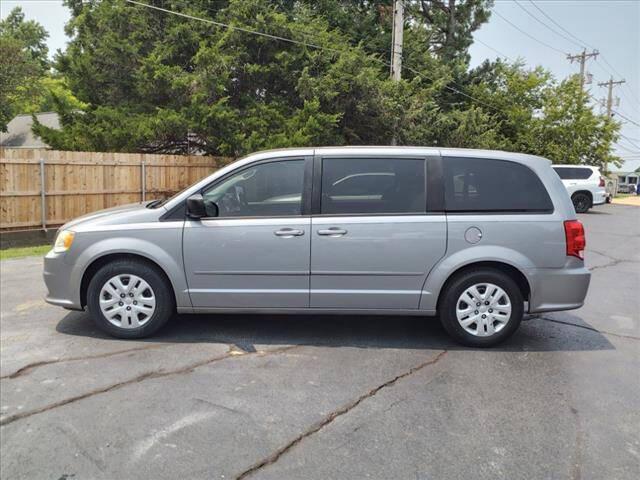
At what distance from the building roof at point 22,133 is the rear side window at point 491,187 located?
104 ft

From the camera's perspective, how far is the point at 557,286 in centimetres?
470

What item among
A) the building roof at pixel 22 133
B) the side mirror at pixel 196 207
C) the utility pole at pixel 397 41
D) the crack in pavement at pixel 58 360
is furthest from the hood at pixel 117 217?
the building roof at pixel 22 133

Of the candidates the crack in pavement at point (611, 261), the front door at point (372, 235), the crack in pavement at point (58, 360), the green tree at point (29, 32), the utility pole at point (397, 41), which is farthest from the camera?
the green tree at point (29, 32)

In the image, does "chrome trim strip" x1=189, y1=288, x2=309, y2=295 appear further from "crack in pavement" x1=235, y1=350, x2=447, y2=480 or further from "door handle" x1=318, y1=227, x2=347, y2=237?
"crack in pavement" x1=235, y1=350, x2=447, y2=480

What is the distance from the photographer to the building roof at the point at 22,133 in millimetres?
32844

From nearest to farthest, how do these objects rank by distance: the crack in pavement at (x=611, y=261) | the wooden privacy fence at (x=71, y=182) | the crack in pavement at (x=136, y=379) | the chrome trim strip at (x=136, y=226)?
the crack in pavement at (x=136, y=379) → the chrome trim strip at (x=136, y=226) → the crack in pavement at (x=611, y=261) → the wooden privacy fence at (x=71, y=182)

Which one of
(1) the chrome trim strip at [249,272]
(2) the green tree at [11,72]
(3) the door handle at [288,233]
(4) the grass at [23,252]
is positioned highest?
(2) the green tree at [11,72]

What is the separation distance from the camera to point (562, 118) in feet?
105

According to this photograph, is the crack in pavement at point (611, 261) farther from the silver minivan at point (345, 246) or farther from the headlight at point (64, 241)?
the headlight at point (64, 241)

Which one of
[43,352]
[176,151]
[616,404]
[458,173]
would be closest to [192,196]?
[43,352]

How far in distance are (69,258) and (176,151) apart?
39.3 feet

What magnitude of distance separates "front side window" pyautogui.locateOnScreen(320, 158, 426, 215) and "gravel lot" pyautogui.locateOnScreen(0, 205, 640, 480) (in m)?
1.23

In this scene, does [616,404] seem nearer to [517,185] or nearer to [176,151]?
[517,185]

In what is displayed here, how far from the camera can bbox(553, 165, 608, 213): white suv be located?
20.9m
